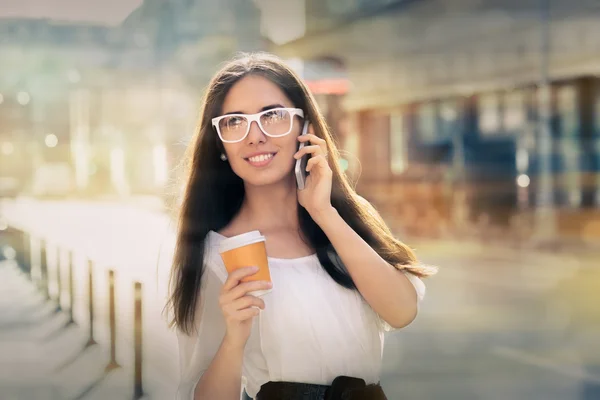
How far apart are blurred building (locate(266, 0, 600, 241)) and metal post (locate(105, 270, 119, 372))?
915mm

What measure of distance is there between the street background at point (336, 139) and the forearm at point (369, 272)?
0.40 m

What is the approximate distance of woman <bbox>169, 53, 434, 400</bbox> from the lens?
113 centimetres

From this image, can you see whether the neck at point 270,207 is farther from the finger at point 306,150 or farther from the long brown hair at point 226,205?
the finger at point 306,150

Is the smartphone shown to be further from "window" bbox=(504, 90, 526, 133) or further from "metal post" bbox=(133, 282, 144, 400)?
"window" bbox=(504, 90, 526, 133)

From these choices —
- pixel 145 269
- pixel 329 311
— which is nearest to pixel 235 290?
pixel 329 311

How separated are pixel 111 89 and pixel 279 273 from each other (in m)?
1.23

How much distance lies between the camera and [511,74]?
2.68 meters

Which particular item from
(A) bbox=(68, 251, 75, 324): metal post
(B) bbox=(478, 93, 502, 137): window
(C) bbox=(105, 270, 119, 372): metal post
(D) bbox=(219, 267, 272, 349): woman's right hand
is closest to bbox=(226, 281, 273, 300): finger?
(D) bbox=(219, 267, 272, 349): woman's right hand

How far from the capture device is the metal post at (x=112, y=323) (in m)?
2.29

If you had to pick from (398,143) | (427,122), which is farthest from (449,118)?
(398,143)

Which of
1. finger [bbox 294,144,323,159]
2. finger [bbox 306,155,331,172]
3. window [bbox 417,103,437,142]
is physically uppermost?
window [bbox 417,103,437,142]

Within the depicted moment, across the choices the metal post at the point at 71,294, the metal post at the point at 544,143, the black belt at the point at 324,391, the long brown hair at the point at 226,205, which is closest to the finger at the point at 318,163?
the long brown hair at the point at 226,205

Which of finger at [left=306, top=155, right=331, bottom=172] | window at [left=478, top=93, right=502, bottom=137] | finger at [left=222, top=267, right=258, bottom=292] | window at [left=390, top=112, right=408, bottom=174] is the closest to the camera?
finger at [left=222, top=267, right=258, bottom=292]

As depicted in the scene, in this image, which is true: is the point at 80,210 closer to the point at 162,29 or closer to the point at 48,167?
the point at 48,167
